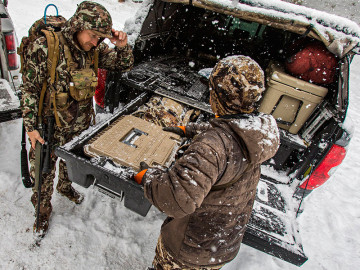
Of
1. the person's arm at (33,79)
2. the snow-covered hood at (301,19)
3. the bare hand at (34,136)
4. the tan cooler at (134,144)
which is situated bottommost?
the bare hand at (34,136)

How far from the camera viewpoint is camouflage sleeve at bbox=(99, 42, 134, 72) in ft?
7.22

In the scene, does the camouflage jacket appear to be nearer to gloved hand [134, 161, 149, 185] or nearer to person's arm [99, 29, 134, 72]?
person's arm [99, 29, 134, 72]

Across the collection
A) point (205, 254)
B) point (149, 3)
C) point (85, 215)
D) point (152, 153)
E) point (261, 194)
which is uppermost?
point (149, 3)

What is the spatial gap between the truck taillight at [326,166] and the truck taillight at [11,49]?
3923 mm

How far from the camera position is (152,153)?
75.3 inches

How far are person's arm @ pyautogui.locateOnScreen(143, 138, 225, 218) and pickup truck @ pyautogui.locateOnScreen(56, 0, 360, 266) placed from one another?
2.05 ft

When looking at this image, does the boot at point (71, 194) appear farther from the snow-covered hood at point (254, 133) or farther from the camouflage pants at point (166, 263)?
the snow-covered hood at point (254, 133)

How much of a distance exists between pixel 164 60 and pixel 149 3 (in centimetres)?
119

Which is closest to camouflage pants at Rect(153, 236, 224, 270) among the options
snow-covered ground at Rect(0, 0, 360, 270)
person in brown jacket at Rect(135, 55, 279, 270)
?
person in brown jacket at Rect(135, 55, 279, 270)

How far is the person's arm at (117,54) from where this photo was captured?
217 cm

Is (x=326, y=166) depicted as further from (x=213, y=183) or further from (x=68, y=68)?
(x=68, y=68)

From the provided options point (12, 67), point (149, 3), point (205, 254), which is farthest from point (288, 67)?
point (12, 67)

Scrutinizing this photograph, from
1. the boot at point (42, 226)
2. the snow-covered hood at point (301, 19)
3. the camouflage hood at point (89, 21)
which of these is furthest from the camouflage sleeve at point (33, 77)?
the snow-covered hood at point (301, 19)

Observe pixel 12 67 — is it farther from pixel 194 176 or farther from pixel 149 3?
pixel 194 176
